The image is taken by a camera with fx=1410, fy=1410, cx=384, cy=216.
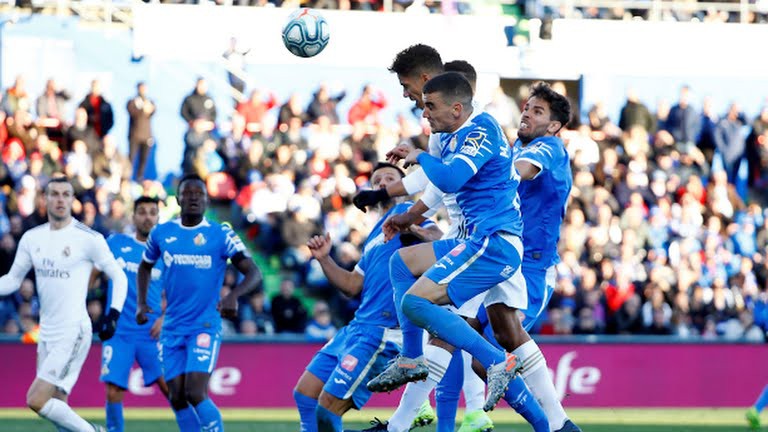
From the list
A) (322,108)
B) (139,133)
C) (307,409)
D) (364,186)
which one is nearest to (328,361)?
(307,409)

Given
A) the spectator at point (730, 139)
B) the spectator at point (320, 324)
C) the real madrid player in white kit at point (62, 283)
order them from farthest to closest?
the spectator at point (730, 139), the spectator at point (320, 324), the real madrid player in white kit at point (62, 283)

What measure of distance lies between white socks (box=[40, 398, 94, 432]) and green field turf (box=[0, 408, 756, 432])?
289cm

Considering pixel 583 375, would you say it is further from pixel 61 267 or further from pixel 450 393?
pixel 61 267

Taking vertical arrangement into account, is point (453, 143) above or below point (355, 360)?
above

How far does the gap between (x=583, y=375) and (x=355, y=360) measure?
8.49m

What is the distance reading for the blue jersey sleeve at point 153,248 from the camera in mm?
12008

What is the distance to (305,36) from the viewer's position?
11656 millimetres

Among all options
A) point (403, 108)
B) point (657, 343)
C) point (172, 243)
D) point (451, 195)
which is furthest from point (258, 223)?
point (451, 195)

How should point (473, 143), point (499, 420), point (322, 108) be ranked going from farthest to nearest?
point (322, 108) → point (499, 420) → point (473, 143)

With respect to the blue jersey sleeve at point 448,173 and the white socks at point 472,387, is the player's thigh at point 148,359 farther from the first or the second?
the blue jersey sleeve at point 448,173

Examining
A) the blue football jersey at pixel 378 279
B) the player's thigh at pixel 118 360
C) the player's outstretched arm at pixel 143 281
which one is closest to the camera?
the blue football jersey at pixel 378 279

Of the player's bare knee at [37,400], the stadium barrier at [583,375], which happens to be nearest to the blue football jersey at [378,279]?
the player's bare knee at [37,400]

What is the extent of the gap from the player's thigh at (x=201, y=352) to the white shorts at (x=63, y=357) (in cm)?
96

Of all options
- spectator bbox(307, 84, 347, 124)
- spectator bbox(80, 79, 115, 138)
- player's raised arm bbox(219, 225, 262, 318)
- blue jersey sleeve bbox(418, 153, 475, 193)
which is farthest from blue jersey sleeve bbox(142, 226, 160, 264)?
spectator bbox(307, 84, 347, 124)
